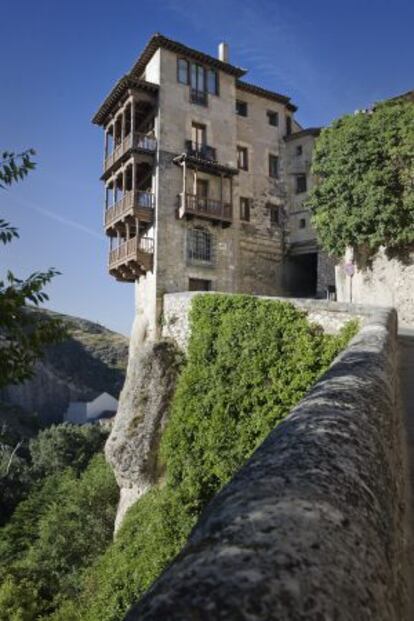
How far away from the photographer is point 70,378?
3004 inches

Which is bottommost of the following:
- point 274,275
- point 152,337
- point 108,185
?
point 152,337

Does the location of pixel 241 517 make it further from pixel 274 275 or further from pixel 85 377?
pixel 85 377

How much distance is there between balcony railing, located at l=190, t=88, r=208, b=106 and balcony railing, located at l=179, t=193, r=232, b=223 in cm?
585

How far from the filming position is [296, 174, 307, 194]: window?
32.0 metres

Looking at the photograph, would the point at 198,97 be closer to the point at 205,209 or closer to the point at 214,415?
the point at 205,209

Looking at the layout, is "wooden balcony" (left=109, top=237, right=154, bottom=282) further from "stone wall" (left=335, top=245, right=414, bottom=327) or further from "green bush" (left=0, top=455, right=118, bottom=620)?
"green bush" (left=0, top=455, right=118, bottom=620)

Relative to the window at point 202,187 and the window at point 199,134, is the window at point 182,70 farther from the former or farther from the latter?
→ the window at point 202,187

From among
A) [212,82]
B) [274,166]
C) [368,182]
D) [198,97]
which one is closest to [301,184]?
[274,166]

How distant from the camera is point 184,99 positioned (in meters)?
26.9

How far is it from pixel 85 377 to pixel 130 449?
6140 centimetres

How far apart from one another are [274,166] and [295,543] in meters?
32.7

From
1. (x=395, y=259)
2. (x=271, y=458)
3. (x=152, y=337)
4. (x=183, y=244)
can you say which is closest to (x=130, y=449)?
(x=152, y=337)

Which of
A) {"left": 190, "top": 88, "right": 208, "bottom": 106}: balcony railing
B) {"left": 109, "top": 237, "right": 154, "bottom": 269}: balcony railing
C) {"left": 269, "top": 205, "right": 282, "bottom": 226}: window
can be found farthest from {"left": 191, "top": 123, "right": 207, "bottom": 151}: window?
{"left": 109, "top": 237, "right": 154, "bottom": 269}: balcony railing

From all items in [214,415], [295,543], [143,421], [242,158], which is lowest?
[143,421]
